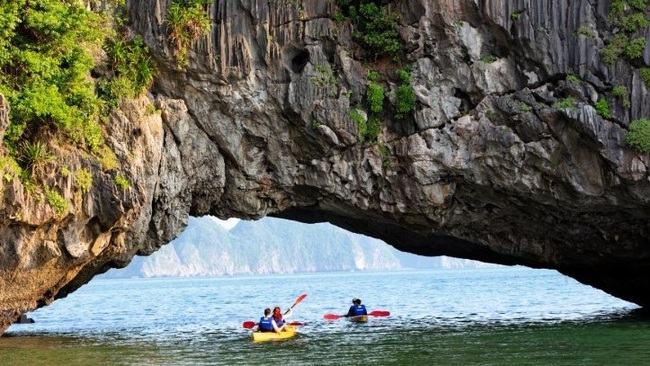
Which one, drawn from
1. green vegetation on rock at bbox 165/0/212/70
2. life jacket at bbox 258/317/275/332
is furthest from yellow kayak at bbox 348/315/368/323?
green vegetation on rock at bbox 165/0/212/70

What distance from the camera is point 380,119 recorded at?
22859 millimetres

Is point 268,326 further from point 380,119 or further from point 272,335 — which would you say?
point 380,119

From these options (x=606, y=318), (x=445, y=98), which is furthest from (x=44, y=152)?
(x=606, y=318)

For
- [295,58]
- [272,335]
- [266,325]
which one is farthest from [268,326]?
[295,58]

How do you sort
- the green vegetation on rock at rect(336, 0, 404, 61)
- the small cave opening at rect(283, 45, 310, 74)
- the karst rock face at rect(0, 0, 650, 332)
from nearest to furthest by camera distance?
the karst rock face at rect(0, 0, 650, 332) → the small cave opening at rect(283, 45, 310, 74) → the green vegetation on rock at rect(336, 0, 404, 61)

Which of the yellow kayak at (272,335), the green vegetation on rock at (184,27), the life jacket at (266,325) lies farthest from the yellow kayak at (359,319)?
the green vegetation on rock at (184,27)

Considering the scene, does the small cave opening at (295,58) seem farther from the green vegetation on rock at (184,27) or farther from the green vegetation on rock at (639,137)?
the green vegetation on rock at (639,137)

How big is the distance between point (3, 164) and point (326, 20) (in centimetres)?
849

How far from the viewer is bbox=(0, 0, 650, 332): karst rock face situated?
21.7m

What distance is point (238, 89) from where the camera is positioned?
22.1m

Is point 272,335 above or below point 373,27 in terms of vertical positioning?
below

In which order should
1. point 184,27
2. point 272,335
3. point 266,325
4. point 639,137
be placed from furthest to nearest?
point 266,325 < point 272,335 < point 184,27 < point 639,137

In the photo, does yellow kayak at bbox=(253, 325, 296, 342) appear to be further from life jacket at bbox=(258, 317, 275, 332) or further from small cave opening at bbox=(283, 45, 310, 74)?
small cave opening at bbox=(283, 45, 310, 74)

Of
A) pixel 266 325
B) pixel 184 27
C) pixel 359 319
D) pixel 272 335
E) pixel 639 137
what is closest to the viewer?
pixel 639 137
